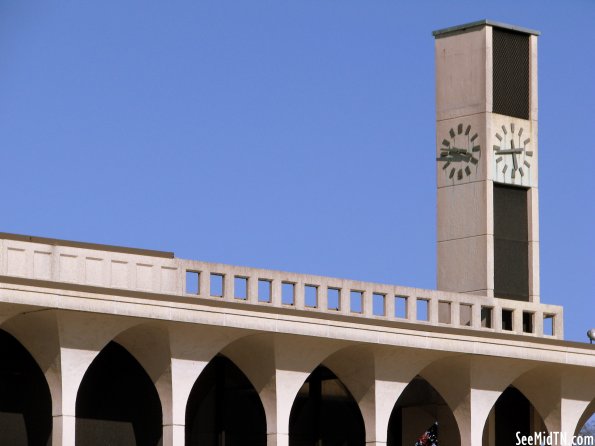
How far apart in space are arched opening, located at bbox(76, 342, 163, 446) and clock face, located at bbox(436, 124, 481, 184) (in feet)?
35.4

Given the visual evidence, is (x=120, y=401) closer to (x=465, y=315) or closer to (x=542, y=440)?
(x=465, y=315)

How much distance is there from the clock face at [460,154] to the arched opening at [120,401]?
35.4ft

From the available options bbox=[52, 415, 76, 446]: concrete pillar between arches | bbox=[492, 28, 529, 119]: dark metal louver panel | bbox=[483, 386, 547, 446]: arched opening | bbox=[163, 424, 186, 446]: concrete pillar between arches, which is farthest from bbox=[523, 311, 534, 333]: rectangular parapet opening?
bbox=[52, 415, 76, 446]: concrete pillar between arches

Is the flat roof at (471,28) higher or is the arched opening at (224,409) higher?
the flat roof at (471,28)

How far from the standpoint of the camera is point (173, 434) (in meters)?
44.8

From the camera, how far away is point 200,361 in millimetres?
45062

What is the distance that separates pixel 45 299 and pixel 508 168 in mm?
15790

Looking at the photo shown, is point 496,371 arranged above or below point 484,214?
below

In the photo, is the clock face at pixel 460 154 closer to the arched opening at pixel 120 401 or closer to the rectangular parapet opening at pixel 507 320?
the rectangular parapet opening at pixel 507 320

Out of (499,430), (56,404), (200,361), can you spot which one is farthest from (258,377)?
(499,430)

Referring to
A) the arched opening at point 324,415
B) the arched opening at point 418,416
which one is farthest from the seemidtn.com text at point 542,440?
the arched opening at point 324,415

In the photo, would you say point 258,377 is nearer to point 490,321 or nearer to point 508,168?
point 490,321

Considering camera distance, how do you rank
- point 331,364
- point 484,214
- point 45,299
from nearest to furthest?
1. point 45,299
2. point 331,364
3. point 484,214

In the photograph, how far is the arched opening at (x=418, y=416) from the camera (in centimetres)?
5434
